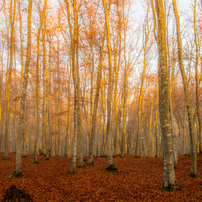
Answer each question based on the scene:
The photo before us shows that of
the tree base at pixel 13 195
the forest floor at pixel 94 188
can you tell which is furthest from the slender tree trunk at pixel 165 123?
the tree base at pixel 13 195

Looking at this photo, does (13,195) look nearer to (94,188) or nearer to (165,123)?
(94,188)

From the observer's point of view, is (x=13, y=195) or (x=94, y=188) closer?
(x=13, y=195)

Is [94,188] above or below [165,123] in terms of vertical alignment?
below

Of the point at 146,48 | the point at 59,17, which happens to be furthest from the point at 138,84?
the point at 59,17

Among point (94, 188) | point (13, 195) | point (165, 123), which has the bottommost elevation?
point (94, 188)

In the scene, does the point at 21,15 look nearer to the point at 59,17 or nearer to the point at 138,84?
the point at 59,17

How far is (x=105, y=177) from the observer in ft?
23.1

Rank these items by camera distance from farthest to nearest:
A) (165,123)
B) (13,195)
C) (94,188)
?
(94,188), (165,123), (13,195)

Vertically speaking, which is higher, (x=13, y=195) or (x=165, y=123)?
(x=165, y=123)

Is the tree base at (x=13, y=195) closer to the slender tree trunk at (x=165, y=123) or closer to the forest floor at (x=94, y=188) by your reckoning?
the forest floor at (x=94, y=188)

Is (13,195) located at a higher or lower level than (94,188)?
higher

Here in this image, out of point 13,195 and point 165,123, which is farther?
point 165,123

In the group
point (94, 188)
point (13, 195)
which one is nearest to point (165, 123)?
point (94, 188)

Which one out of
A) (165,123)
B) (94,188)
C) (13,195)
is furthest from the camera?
(94,188)
